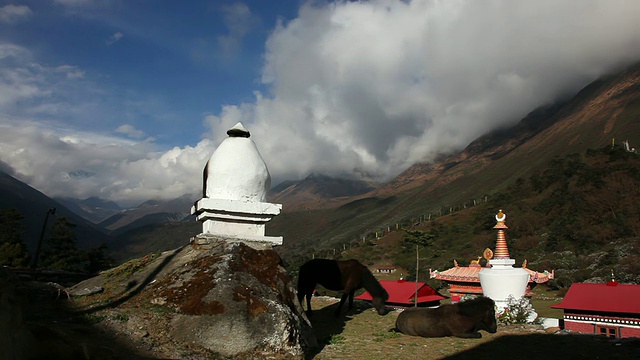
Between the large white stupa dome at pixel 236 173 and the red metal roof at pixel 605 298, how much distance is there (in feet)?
54.7

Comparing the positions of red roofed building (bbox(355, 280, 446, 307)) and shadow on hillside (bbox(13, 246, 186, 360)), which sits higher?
shadow on hillside (bbox(13, 246, 186, 360))

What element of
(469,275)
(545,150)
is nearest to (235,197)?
(469,275)

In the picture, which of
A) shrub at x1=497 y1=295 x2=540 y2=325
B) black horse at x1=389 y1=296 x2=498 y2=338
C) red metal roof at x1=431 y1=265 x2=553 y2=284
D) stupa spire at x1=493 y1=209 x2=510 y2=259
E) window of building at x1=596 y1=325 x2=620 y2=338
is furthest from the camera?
red metal roof at x1=431 y1=265 x2=553 y2=284

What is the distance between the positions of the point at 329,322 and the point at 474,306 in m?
3.40

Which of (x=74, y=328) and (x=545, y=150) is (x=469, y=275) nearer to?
(x=74, y=328)

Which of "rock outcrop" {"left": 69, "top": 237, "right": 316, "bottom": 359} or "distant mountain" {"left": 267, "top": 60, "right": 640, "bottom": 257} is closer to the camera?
"rock outcrop" {"left": 69, "top": 237, "right": 316, "bottom": 359}

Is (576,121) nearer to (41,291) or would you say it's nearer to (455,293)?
(455,293)

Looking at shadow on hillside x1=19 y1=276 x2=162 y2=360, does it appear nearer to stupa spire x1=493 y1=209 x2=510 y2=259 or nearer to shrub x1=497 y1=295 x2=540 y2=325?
shrub x1=497 y1=295 x2=540 y2=325

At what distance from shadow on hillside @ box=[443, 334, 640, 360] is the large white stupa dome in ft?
15.8

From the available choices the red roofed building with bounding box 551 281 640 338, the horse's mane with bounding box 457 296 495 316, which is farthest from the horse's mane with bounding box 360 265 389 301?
the red roofed building with bounding box 551 281 640 338

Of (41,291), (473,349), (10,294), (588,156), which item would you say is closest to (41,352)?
(10,294)

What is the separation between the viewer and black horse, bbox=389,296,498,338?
9773mm

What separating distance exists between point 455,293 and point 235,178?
18.1 m

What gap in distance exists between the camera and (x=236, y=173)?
28.6ft
